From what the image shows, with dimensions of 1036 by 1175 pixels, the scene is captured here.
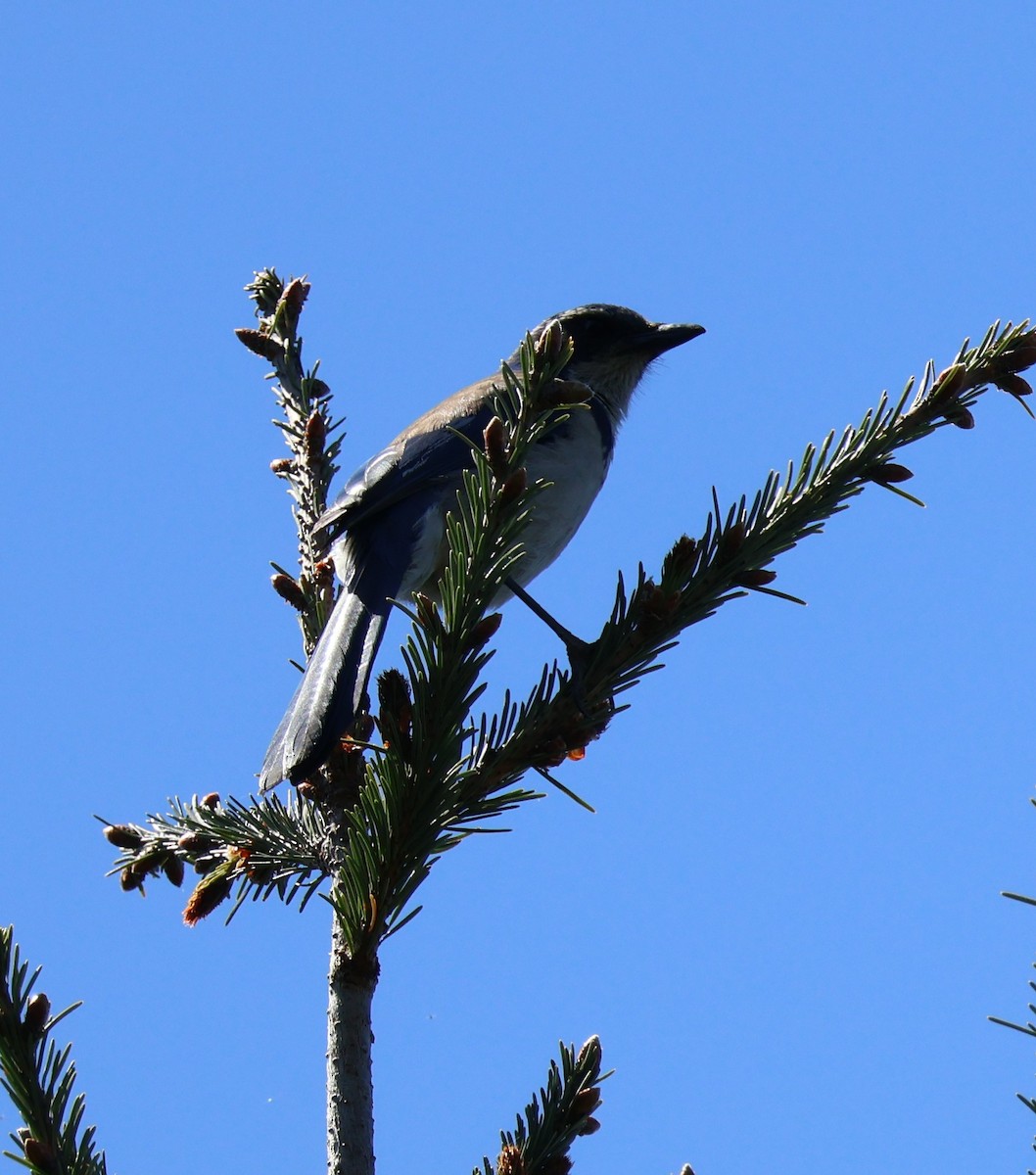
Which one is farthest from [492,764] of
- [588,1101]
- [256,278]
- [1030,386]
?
[256,278]

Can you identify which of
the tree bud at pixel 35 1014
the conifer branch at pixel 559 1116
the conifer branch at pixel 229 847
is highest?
the conifer branch at pixel 229 847

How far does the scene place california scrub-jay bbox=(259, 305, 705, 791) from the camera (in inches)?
99.4

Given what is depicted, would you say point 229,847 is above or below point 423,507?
below

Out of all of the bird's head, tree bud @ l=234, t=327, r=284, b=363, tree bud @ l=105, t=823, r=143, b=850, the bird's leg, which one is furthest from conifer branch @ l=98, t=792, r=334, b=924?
the bird's head

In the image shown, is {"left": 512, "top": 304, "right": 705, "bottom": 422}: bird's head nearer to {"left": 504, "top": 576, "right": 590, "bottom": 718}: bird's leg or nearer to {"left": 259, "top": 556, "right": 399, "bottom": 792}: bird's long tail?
{"left": 504, "top": 576, "right": 590, "bottom": 718}: bird's leg

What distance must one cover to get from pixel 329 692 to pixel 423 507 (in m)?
1.35

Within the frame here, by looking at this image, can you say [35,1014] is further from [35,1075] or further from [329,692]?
[329,692]

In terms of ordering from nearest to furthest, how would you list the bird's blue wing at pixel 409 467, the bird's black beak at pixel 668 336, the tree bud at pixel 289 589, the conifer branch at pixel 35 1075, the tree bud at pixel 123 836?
the conifer branch at pixel 35 1075
the tree bud at pixel 123 836
the tree bud at pixel 289 589
the bird's blue wing at pixel 409 467
the bird's black beak at pixel 668 336

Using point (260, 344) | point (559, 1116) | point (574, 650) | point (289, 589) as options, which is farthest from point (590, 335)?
point (559, 1116)

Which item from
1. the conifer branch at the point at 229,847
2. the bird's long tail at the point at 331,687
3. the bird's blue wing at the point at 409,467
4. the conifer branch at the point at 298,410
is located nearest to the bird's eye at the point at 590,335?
the bird's blue wing at the point at 409,467

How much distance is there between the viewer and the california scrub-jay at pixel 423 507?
8.29 feet

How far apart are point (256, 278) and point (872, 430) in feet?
6.28

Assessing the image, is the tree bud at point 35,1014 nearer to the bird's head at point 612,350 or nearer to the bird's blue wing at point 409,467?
the bird's blue wing at point 409,467

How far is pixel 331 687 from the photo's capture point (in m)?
2.57
